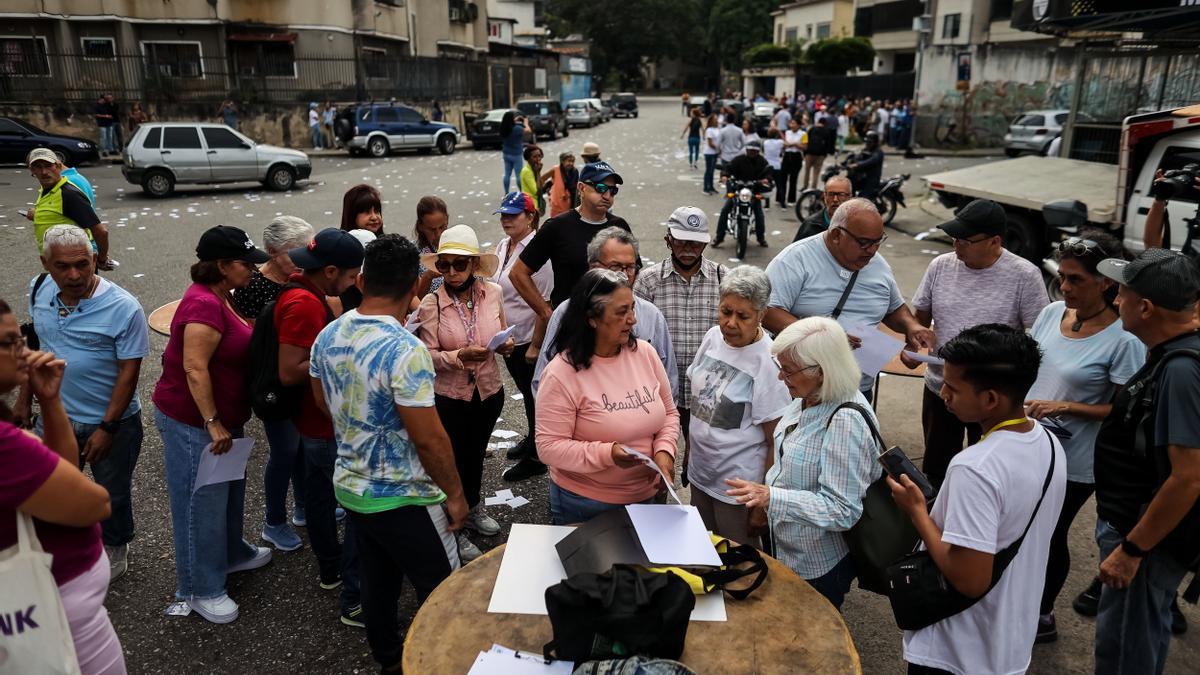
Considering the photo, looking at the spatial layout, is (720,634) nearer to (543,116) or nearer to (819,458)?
(819,458)

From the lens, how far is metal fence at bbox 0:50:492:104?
983 inches

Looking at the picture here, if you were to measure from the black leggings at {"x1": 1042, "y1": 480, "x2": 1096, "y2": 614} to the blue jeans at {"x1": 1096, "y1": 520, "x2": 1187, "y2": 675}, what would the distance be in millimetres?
533

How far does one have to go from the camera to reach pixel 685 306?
409cm

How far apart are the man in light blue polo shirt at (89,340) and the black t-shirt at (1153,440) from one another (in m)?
4.35

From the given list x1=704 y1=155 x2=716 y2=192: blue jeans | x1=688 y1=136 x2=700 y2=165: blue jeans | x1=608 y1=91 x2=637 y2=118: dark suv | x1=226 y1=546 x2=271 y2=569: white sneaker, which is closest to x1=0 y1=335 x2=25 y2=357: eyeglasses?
x1=226 y1=546 x2=271 y2=569: white sneaker

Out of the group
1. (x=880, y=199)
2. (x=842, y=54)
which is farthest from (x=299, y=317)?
(x=842, y=54)

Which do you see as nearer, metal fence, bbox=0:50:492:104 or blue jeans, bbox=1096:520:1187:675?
blue jeans, bbox=1096:520:1187:675

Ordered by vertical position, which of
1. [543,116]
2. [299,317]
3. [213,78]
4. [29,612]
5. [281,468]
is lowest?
[281,468]

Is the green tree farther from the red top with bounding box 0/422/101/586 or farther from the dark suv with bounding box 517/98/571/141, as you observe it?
the red top with bounding box 0/422/101/586

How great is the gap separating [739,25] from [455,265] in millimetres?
77724

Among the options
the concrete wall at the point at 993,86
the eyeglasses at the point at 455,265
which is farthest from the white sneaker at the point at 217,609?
the concrete wall at the point at 993,86

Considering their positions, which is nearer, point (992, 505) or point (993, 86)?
point (992, 505)

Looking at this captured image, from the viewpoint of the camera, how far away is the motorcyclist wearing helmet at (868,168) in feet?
43.1

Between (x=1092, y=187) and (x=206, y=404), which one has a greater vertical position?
(x=1092, y=187)
